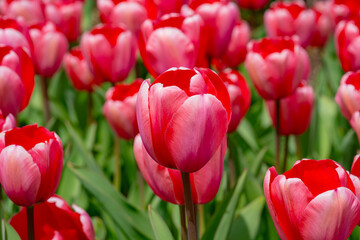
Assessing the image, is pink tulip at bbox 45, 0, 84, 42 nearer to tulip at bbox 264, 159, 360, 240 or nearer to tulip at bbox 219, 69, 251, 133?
tulip at bbox 219, 69, 251, 133

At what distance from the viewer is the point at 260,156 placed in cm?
144

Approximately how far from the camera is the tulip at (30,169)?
2.78ft

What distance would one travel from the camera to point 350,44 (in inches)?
60.5

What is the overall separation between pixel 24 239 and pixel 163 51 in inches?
19.7

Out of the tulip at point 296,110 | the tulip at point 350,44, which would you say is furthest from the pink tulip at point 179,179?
the tulip at point 350,44

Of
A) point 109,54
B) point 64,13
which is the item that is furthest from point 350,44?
point 64,13

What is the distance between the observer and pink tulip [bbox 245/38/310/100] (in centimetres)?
136

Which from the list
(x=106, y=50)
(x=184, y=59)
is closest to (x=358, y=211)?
(x=184, y=59)

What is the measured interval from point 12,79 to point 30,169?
40cm

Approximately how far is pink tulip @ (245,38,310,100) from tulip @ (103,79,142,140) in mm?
313

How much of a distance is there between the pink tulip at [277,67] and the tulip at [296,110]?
141mm

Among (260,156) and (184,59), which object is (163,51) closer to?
(184,59)

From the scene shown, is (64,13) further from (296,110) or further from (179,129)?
(179,129)

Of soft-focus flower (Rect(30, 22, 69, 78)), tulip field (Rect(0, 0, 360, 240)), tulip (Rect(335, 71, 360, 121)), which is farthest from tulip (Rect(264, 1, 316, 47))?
tulip (Rect(335, 71, 360, 121))
